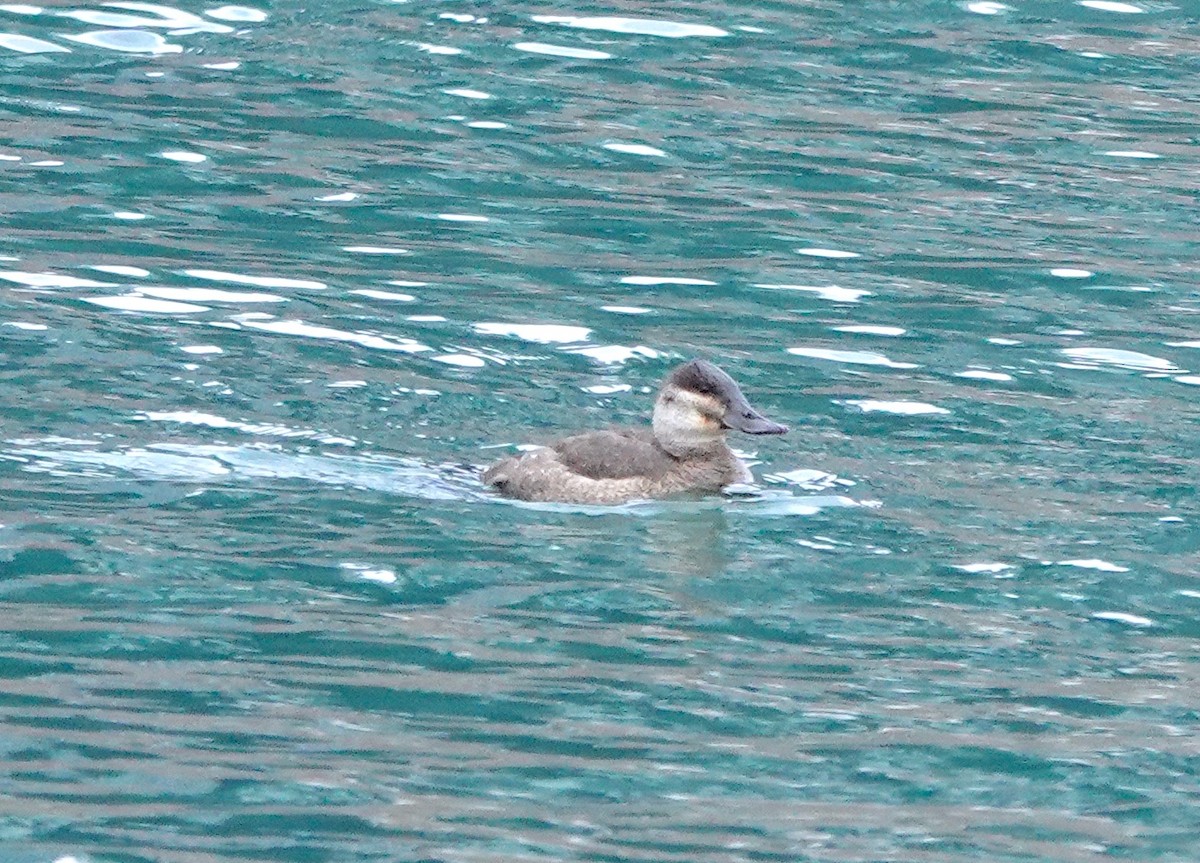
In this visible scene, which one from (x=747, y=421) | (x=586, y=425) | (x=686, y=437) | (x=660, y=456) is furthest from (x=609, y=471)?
(x=586, y=425)

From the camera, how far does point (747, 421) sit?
12.1 meters

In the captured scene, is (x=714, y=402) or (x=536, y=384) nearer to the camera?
(x=714, y=402)

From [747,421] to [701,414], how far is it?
23 centimetres

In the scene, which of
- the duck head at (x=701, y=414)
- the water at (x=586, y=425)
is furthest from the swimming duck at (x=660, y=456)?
the water at (x=586, y=425)

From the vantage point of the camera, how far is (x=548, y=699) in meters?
8.91

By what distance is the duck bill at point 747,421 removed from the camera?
11992 mm

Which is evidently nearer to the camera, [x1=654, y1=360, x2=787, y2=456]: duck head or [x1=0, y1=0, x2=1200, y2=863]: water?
[x1=0, y1=0, x2=1200, y2=863]: water

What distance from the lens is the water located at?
8258 mm

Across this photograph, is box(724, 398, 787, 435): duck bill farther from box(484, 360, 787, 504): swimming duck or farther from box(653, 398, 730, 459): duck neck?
box(653, 398, 730, 459): duck neck

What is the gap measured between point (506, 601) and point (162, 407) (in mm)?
3264

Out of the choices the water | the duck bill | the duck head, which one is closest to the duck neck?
the duck head

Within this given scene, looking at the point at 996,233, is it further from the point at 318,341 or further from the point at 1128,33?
the point at 1128,33

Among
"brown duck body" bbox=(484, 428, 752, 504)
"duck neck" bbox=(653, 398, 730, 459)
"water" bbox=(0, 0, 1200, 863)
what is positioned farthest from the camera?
"duck neck" bbox=(653, 398, 730, 459)

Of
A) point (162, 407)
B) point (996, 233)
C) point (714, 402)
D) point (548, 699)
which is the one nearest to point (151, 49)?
point (996, 233)
